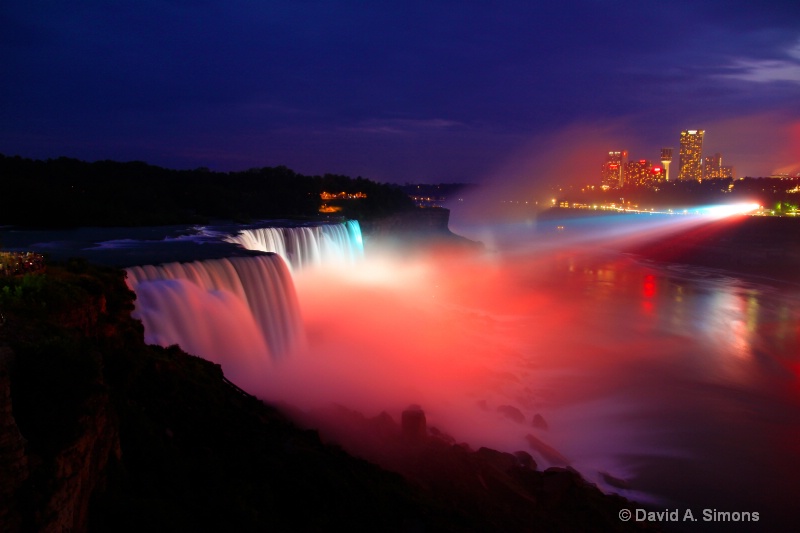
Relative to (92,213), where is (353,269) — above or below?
below

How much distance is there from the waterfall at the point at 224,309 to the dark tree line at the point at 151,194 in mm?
16398

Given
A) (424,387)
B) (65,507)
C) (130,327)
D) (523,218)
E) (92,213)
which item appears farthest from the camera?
(523,218)

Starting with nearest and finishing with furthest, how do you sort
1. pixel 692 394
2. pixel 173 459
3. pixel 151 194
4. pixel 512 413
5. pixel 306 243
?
pixel 173 459 → pixel 512 413 → pixel 692 394 → pixel 306 243 → pixel 151 194

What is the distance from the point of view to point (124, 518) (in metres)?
4.85

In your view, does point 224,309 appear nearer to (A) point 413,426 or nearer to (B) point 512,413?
(A) point 413,426

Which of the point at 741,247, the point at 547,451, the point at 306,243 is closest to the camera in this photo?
the point at 547,451

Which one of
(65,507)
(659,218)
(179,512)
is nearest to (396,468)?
(179,512)

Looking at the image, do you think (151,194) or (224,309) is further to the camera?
(151,194)

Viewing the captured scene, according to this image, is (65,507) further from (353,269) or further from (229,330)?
(353,269)

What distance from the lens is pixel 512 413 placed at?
13.6 meters

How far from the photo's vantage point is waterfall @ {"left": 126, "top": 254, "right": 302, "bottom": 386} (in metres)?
11.5

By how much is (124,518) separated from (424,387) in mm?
11347

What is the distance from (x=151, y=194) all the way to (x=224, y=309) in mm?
28639

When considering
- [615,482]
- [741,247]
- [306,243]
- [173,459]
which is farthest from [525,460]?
[741,247]
